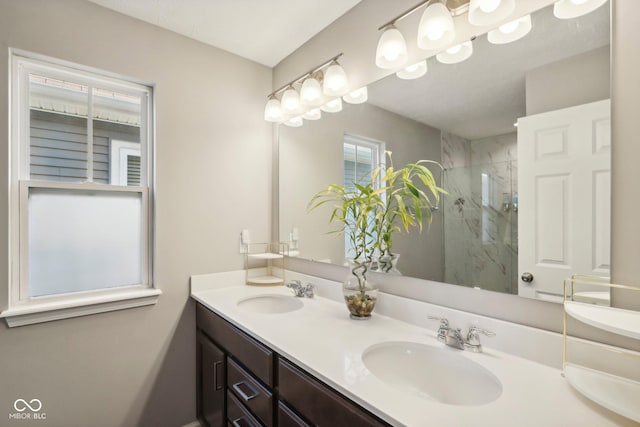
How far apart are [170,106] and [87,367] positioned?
1.47m

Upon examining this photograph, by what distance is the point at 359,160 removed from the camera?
157 cm

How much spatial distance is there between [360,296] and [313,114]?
1.15 meters

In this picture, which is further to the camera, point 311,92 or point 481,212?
point 311,92

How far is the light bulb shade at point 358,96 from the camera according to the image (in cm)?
156

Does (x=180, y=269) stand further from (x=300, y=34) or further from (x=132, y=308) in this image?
(x=300, y=34)

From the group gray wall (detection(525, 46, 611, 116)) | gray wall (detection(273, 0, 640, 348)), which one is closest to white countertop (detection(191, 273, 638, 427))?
gray wall (detection(273, 0, 640, 348))

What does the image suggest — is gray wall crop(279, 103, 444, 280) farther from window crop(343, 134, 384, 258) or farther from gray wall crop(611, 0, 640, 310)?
gray wall crop(611, 0, 640, 310)

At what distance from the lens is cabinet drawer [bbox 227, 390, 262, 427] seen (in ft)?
4.03

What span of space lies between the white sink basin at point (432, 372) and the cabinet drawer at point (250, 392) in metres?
0.42

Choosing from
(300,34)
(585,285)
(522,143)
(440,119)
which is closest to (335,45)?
(300,34)

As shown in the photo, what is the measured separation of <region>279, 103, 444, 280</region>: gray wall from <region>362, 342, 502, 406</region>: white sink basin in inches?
12.4

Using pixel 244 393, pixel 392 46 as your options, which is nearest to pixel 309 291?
pixel 244 393

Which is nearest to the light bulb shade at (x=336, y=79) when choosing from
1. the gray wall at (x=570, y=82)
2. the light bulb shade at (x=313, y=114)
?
the light bulb shade at (x=313, y=114)

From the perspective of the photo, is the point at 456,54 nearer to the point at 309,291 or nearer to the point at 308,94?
the point at 308,94
